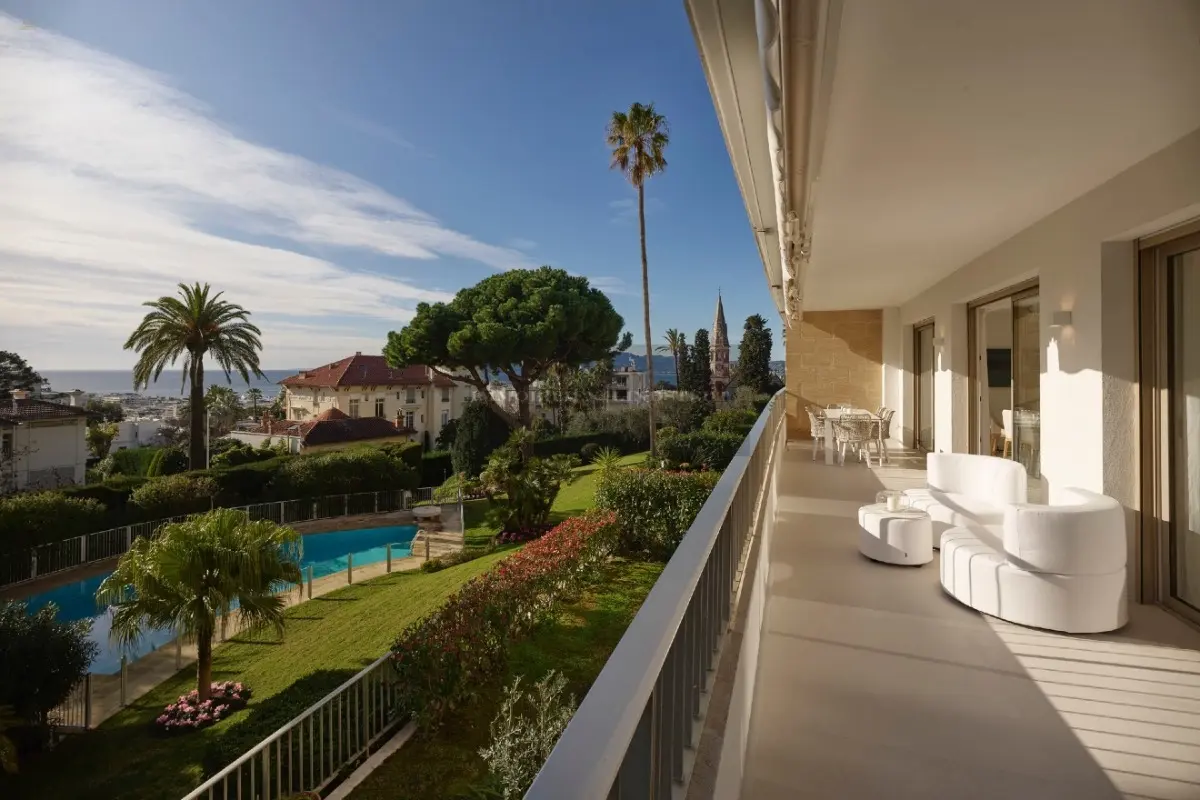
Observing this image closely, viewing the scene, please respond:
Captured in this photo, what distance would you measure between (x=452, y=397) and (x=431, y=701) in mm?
37609

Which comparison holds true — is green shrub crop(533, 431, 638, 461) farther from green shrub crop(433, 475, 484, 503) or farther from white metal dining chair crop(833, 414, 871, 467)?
white metal dining chair crop(833, 414, 871, 467)

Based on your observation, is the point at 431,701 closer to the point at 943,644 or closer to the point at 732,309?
the point at 943,644

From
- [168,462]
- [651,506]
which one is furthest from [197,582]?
[168,462]

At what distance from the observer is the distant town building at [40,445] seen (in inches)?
898

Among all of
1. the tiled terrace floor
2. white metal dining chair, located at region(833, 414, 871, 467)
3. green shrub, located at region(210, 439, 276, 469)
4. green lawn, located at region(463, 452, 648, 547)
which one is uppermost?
white metal dining chair, located at region(833, 414, 871, 467)

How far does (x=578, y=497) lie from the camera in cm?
2138

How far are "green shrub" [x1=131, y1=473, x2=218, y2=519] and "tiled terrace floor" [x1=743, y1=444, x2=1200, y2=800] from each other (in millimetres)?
19607

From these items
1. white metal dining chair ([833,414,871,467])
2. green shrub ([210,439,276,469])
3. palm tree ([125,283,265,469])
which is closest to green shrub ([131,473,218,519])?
green shrub ([210,439,276,469])

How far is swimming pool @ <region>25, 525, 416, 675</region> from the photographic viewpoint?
13.3m

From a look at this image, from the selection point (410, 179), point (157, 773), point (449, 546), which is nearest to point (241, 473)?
point (449, 546)

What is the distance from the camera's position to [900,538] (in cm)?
457

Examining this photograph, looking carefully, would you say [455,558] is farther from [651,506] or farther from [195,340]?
[195,340]

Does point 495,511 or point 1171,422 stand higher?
point 1171,422

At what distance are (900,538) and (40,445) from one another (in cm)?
3066
